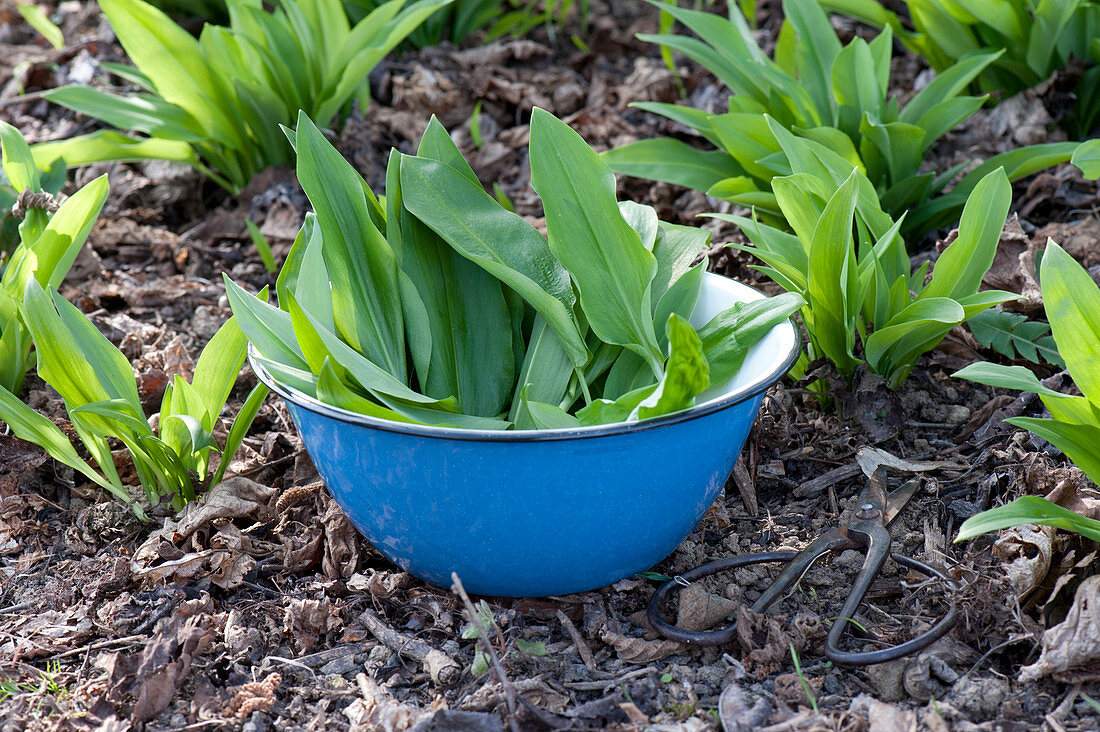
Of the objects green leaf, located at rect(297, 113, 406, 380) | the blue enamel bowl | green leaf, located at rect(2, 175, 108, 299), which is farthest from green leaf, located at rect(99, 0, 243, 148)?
the blue enamel bowl

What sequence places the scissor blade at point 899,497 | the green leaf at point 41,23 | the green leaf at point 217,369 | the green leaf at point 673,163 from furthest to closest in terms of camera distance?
the green leaf at point 41,23 < the green leaf at point 673,163 < the green leaf at point 217,369 < the scissor blade at point 899,497

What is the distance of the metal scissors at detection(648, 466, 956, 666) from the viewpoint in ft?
3.42

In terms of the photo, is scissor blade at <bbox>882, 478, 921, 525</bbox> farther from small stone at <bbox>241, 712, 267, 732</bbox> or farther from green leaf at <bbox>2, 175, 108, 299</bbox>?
green leaf at <bbox>2, 175, 108, 299</bbox>

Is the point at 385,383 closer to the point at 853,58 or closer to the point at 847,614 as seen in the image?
the point at 847,614

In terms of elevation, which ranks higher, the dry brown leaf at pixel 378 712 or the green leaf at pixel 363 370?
the green leaf at pixel 363 370

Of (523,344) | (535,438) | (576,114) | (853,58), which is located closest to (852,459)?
(523,344)

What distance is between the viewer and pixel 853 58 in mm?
1752

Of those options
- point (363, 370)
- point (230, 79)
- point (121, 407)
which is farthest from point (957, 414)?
point (230, 79)

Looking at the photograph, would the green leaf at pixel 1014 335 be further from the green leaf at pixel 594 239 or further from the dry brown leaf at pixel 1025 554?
the green leaf at pixel 594 239

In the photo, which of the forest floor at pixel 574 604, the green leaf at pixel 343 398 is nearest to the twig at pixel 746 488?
the forest floor at pixel 574 604

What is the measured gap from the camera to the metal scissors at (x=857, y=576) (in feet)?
3.42

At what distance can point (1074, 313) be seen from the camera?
1.07m

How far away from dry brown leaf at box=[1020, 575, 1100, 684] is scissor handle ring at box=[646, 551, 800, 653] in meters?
0.29

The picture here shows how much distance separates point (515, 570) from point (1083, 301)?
72 cm
